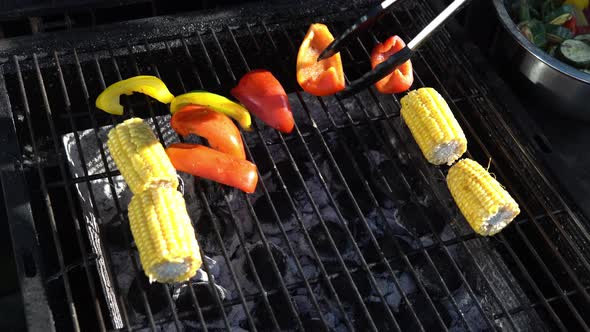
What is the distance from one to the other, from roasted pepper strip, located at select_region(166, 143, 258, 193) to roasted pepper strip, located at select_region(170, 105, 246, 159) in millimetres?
73

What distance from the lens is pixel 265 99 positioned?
3266mm

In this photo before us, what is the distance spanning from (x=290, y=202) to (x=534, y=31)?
163 cm

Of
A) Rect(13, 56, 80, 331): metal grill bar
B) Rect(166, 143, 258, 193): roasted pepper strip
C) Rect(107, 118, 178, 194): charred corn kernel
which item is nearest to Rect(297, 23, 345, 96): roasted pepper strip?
Rect(166, 143, 258, 193): roasted pepper strip

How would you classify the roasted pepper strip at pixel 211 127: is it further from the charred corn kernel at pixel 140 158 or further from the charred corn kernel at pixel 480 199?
the charred corn kernel at pixel 480 199

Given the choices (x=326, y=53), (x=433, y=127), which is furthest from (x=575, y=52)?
(x=326, y=53)

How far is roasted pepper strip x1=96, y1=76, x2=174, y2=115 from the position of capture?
3.17m

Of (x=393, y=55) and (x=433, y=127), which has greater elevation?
(x=393, y=55)

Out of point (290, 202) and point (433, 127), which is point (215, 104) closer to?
point (290, 202)

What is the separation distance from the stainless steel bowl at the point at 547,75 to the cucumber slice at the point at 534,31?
127mm

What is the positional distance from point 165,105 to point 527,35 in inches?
73.1

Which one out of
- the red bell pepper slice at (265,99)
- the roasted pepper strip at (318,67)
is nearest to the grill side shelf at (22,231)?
the red bell pepper slice at (265,99)

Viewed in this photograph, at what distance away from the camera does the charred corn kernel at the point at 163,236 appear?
2.62 metres

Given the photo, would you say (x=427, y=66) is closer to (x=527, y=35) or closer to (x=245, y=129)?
(x=527, y=35)

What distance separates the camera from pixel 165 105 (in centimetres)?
354
